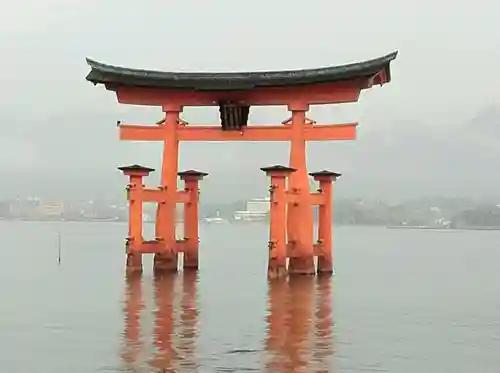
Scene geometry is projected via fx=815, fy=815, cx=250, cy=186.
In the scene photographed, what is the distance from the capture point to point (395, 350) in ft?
42.1

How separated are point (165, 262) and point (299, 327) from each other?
12.3 metres

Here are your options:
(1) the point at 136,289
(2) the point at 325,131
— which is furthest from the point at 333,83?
(1) the point at 136,289

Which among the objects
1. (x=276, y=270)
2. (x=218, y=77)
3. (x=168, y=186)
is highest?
(x=218, y=77)

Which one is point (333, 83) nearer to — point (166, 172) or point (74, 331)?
point (166, 172)

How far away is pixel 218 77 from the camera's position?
25328 mm

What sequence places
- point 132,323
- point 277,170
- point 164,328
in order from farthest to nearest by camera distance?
1. point 277,170
2. point 132,323
3. point 164,328

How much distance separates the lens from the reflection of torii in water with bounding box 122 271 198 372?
11219mm

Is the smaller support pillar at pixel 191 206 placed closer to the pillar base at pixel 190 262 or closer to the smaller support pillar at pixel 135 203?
the pillar base at pixel 190 262

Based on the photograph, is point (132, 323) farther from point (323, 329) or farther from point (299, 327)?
point (323, 329)

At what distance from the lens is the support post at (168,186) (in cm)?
2612

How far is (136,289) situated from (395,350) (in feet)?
35.3

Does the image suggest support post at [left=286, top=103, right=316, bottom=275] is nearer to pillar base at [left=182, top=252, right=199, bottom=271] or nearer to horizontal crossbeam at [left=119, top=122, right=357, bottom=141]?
horizontal crossbeam at [left=119, top=122, right=357, bottom=141]

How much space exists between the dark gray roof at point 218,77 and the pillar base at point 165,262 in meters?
5.43

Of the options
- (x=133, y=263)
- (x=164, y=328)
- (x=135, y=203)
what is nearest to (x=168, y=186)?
(x=135, y=203)
